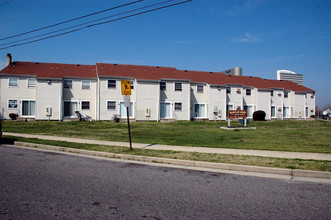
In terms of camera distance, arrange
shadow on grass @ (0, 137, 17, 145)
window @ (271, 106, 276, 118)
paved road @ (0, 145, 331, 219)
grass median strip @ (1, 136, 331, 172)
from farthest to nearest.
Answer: window @ (271, 106, 276, 118) < shadow on grass @ (0, 137, 17, 145) < grass median strip @ (1, 136, 331, 172) < paved road @ (0, 145, 331, 219)

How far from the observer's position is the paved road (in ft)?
14.8

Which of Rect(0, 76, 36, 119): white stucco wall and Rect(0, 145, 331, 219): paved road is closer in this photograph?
Rect(0, 145, 331, 219): paved road

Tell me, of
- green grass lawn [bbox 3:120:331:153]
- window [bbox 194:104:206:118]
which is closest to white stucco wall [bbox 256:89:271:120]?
window [bbox 194:104:206:118]

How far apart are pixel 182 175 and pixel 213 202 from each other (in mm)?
2264

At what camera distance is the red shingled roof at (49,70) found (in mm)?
30797

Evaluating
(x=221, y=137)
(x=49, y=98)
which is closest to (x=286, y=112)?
(x=221, y=137)

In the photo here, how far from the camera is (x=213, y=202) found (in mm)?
5113

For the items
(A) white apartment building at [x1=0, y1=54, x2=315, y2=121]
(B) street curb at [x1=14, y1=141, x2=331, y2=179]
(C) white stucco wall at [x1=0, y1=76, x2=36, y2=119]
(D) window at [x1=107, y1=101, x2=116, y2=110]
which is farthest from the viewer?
(D) window at [x1=107, y1=101, x2=116, y2=110]

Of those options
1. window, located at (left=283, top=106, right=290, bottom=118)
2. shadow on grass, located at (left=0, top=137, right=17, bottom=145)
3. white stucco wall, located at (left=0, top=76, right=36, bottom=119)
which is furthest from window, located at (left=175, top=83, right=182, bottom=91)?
shadow on grass, located at (left=0, top=137, right=17, bottom=145)

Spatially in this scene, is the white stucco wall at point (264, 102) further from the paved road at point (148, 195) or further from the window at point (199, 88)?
the paved road at point (148, 195)

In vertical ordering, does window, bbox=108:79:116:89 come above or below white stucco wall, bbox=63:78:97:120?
above

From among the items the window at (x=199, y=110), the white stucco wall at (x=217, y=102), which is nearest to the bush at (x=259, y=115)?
the white stucco wall at (x=217, y=102)

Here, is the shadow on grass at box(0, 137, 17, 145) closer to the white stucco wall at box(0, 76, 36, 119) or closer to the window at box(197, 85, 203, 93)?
the white stucco wall at box(0, 76, 36, 119)

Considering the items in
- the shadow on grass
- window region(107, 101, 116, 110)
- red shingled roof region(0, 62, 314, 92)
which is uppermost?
red shingled roof region(0, 62, 314, 92)
